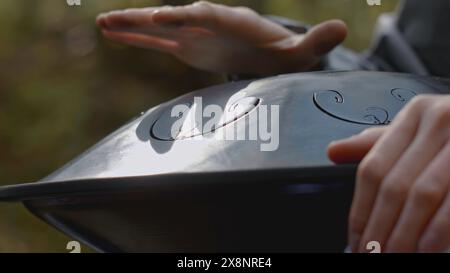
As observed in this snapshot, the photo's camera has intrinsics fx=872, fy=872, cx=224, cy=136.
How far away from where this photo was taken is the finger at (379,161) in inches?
15.9

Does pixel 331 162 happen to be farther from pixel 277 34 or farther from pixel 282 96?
pixel 277 34

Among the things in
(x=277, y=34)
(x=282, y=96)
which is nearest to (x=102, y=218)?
(x=282, y=96)

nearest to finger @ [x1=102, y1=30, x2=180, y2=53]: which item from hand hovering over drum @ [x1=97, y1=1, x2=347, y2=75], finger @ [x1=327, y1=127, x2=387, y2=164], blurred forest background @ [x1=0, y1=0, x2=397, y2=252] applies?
hand hovering over drum @ [x1=97, y1=1, x2=347, y2=75]

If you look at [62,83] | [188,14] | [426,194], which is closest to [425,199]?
[426,194]

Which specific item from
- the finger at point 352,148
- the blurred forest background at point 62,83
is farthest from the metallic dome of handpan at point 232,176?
the blurred forest background at point 62,83

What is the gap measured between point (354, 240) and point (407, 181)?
1.9 inches

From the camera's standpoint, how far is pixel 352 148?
0.42 meters

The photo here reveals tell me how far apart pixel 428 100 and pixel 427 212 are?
0.19 feet

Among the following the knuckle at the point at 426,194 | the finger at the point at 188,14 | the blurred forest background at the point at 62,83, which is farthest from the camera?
the blurred forest background at the point at 62,83

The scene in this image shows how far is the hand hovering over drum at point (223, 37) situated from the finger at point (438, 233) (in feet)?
1.07

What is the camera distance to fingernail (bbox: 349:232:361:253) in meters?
0.43

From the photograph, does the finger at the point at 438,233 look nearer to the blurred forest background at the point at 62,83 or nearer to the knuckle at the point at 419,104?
the knuckle at the point at 419,104

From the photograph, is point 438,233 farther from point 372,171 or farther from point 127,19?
point 127,19
